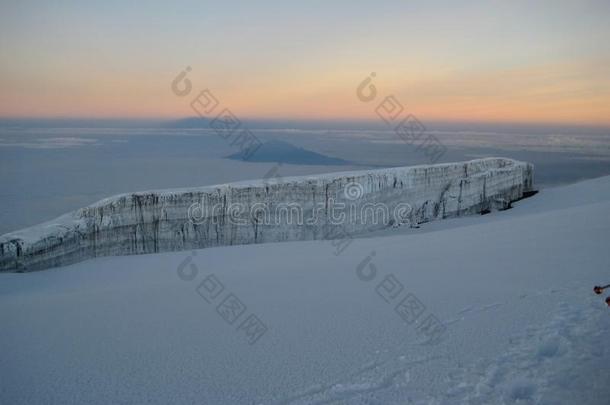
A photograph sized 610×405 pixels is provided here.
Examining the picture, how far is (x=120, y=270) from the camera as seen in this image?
5191mm

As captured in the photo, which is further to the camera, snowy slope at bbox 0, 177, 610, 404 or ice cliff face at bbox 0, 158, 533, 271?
ice cliff face at bbox 0, 158, 533, 271

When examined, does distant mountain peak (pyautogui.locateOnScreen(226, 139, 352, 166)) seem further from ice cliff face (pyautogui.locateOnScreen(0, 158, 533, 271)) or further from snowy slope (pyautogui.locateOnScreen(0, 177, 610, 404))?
snowy slope (pyautogui.locateOnScreen(0, 177, 610, 404))

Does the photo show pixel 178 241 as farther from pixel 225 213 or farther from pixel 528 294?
pixel 528 294

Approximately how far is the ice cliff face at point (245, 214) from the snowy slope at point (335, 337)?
4.51ft

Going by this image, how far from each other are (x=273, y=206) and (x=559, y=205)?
7.36 m

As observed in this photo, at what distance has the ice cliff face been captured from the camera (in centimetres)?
554

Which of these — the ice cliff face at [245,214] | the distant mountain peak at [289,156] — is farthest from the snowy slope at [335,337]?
the distant mountain peak at [289,156]

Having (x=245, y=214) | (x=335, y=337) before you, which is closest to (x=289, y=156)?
Result: (x=245, y=214)

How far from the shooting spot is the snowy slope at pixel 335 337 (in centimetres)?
188

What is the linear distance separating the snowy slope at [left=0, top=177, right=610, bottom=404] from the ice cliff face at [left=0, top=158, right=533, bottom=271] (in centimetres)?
137

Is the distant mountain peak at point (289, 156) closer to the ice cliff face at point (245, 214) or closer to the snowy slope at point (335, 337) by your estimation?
the ice cliff face at point (245, 214)

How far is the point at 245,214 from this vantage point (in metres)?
7.18

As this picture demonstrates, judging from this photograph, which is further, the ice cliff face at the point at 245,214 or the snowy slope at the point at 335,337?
the ice cliff face at the point at 245,214

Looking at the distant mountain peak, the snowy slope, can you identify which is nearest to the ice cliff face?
the snowy slope
